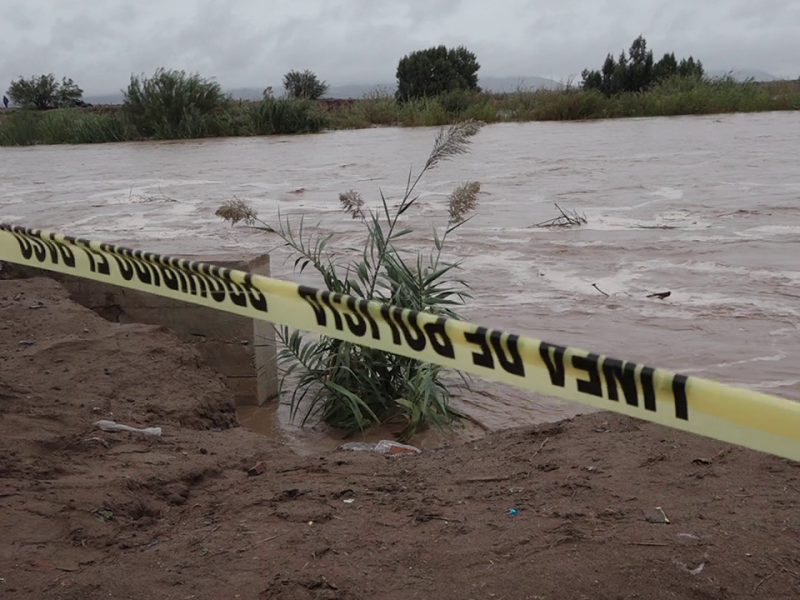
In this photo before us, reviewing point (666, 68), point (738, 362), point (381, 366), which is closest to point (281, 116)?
point (666, 68)

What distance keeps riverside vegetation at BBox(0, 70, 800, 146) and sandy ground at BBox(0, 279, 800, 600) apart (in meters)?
26.6

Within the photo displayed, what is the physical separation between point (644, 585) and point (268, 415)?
10.6 feet

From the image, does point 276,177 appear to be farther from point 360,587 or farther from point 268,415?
point 360,587

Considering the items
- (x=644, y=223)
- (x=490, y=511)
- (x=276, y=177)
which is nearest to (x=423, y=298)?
(x=490, y=511)

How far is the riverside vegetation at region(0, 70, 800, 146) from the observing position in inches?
1171

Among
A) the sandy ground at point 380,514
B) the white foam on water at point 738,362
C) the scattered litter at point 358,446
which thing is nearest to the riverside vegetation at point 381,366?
the scattered litter at point 358,446

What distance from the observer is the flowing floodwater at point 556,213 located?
21.1ft

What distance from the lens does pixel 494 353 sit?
227 cm

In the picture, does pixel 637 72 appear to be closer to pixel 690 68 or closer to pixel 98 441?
pixel 690 68

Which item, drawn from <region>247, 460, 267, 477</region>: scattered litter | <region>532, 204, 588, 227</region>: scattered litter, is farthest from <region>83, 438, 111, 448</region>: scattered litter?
<region>532, 204, 588, 227</region>: scattered litter

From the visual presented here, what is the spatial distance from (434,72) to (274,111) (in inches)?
498

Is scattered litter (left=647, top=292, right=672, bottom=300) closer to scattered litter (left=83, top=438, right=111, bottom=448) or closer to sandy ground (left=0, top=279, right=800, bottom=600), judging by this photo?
sandy ground (left=0, top=279, right=800, bottom=600)

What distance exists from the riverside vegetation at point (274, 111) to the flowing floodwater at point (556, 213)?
202 inches

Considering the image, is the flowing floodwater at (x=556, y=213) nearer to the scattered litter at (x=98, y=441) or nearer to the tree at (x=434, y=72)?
the scattered litter at (x=98, y=441)
